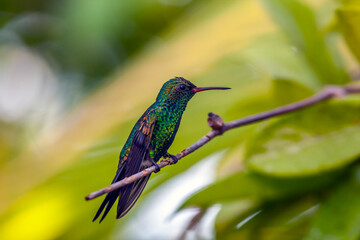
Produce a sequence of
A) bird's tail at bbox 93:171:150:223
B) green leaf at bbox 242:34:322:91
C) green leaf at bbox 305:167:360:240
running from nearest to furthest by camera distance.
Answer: bird's tail at bbox 93:171:150:223 < green leaf at bbox 305:167:360:240 < green leaf at bbox 242:34:322:91

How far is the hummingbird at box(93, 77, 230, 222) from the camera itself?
224 mm

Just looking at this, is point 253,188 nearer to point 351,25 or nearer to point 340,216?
point 340,216

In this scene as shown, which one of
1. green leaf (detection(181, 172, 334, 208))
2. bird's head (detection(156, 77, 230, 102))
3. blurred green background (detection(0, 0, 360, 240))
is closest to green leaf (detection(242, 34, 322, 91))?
blurred green background (detection(0, 0, 360, 240))

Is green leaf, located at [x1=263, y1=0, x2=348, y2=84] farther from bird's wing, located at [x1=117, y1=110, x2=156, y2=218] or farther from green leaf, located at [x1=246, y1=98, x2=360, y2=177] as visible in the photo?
bird's wing, located at [x1=117, y1=110, x2=156, y2=218]

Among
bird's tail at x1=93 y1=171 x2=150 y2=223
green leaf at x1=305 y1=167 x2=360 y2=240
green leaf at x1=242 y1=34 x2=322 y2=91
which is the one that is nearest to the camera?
bird's tail at x1=93 y1=171 x2=150 y2=223

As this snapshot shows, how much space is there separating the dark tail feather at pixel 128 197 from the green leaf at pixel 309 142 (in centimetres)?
17

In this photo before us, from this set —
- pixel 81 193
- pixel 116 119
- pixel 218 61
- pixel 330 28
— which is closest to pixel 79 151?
pixel 116 119

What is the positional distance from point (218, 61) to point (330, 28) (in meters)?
0.26

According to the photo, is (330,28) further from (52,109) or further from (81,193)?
(52,109)

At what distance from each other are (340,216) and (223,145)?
0.53 feet

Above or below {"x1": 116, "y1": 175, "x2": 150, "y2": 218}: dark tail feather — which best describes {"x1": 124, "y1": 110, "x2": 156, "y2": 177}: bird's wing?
above

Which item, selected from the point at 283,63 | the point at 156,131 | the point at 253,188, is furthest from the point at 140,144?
the point at 283,63

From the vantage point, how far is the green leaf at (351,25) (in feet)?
1.31

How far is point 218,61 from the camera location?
29.7 inches
